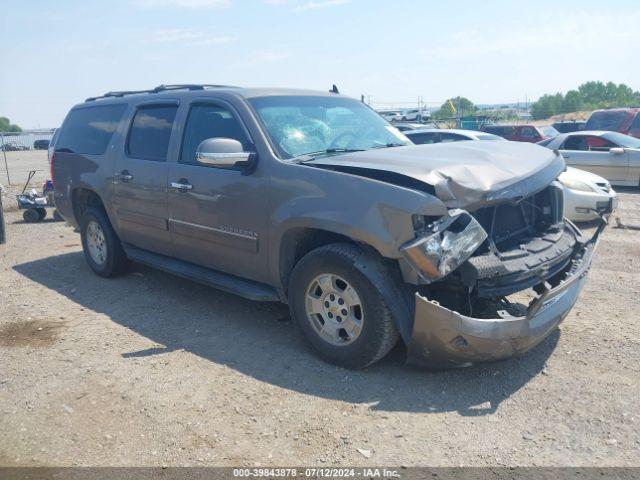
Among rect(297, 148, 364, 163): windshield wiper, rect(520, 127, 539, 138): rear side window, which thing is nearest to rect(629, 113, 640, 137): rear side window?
rect(520, 127, 539, 138): rear side window

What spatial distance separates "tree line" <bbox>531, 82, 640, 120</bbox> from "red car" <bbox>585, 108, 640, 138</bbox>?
25.3m

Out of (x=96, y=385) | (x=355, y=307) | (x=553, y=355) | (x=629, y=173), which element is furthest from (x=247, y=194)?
(x=629, y=173)

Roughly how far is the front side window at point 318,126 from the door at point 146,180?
3.80 feet

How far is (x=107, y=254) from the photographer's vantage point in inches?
252

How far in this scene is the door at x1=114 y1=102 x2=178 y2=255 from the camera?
17.5 feet

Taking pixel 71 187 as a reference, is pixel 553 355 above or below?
below

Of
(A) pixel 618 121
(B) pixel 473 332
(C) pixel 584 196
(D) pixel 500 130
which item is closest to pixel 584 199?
(C) pixel 584 196

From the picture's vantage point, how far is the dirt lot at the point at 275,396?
3158 mm

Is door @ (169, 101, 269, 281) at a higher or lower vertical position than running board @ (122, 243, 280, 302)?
higher

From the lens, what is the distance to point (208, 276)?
5.02m

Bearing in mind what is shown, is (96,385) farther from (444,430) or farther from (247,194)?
(444,430)

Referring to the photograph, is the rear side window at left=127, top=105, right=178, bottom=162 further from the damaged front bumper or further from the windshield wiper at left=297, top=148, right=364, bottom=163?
the damaged front bumper

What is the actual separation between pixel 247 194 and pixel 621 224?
6.61 m

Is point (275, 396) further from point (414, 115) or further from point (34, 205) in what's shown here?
point (414, 115)
